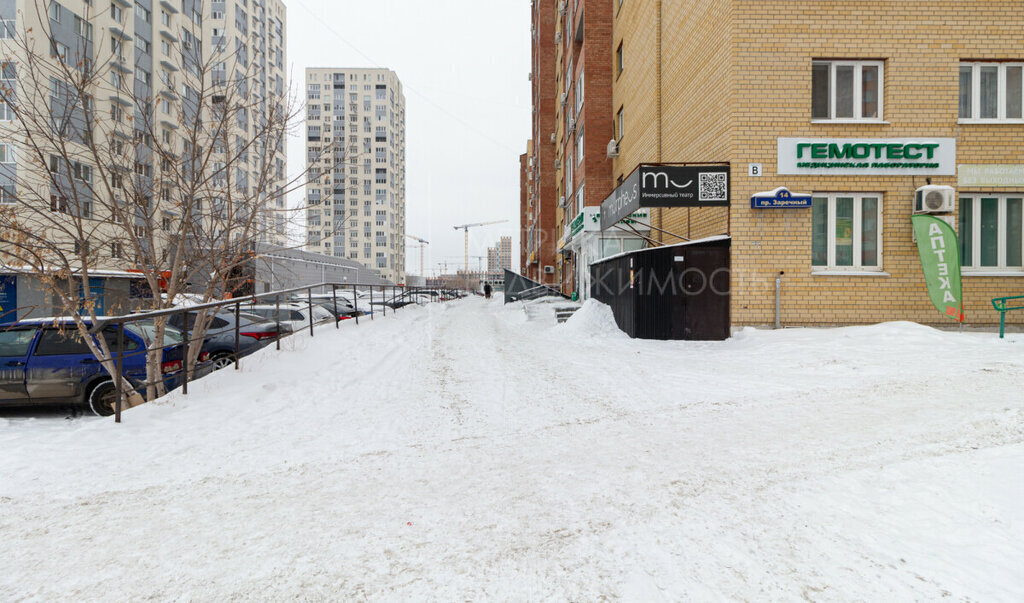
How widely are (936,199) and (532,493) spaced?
37.4 feet

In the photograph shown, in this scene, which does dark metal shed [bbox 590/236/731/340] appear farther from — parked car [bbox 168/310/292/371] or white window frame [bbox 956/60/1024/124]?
parked car [bbox 168/310/292/371]

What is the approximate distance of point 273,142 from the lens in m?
7.28

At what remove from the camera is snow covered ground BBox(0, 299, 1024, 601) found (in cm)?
233

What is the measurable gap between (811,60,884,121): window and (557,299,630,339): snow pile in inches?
259

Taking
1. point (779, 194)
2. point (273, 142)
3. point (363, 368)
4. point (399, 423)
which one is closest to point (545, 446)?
point (399, 423)

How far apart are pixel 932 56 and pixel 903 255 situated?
4.39 metres

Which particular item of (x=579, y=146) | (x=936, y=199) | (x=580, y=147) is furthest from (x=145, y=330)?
(x=579, y=146)

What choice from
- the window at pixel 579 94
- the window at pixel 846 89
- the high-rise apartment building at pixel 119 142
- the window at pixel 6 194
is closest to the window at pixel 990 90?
the window at pixel 846 89

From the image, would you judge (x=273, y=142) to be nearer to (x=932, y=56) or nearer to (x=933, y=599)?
(x=933, y=599)

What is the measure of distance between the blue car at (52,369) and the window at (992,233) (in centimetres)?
1472

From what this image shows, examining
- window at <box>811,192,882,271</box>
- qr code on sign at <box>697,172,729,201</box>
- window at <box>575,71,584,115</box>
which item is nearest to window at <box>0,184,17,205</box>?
qr code on sign at <box>697,172,729,201</box>

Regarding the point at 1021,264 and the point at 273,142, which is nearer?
the point at 273,142

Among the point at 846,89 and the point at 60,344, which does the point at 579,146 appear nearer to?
the point at 846,89

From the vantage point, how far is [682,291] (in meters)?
11.0
